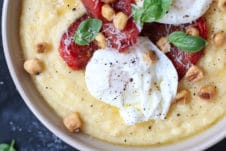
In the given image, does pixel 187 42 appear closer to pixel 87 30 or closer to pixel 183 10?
pixel 183 10

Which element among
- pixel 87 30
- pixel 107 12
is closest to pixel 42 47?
pixel 87 30

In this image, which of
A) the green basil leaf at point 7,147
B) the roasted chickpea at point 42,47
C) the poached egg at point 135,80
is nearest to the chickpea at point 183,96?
the poached egg at point 135,80

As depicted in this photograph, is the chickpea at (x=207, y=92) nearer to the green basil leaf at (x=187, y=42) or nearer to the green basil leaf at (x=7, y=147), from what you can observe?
the green basil leaf at (x=187, y=42)

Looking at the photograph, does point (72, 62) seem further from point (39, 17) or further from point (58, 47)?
point (39, 17)

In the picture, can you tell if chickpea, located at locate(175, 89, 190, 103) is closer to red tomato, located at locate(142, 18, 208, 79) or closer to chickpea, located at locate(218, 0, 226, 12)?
red tomato, located at locate(142, 18, 208, 79)

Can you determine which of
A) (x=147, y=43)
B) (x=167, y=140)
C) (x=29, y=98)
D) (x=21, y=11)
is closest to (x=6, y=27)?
(x=21, y=11)

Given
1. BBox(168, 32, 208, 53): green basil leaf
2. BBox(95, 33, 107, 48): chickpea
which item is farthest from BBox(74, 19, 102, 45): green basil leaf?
BBox(168, 32, 208, 53): green basil leaf
